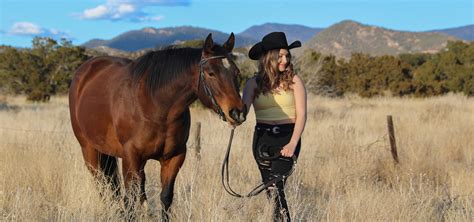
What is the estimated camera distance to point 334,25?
13225 centimetres

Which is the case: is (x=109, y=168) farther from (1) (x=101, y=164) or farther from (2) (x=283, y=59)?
(2) (x=283, y=59)

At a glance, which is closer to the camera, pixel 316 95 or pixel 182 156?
pixel 182 156

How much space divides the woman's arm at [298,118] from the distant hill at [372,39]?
109082mm

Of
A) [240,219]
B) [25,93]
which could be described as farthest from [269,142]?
[25,93]

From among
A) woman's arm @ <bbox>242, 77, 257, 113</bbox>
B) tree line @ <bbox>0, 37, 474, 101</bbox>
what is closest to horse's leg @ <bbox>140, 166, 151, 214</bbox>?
woman's arm @ <bbox>242, 77, 257, 113</bbox>

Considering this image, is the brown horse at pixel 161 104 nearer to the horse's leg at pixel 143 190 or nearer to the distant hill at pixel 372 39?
the horse's leg at pixel 143 190

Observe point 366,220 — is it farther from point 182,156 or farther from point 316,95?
point 316,95

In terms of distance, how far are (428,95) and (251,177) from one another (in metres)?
21.7

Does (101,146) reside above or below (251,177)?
above

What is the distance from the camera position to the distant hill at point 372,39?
116 m

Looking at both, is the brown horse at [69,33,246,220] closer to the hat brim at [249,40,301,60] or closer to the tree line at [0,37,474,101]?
the hat brim at [249,40,301,60]

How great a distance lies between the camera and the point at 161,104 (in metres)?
4.33

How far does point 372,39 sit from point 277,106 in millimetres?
128746

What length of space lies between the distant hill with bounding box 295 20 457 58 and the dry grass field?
4072 inches
